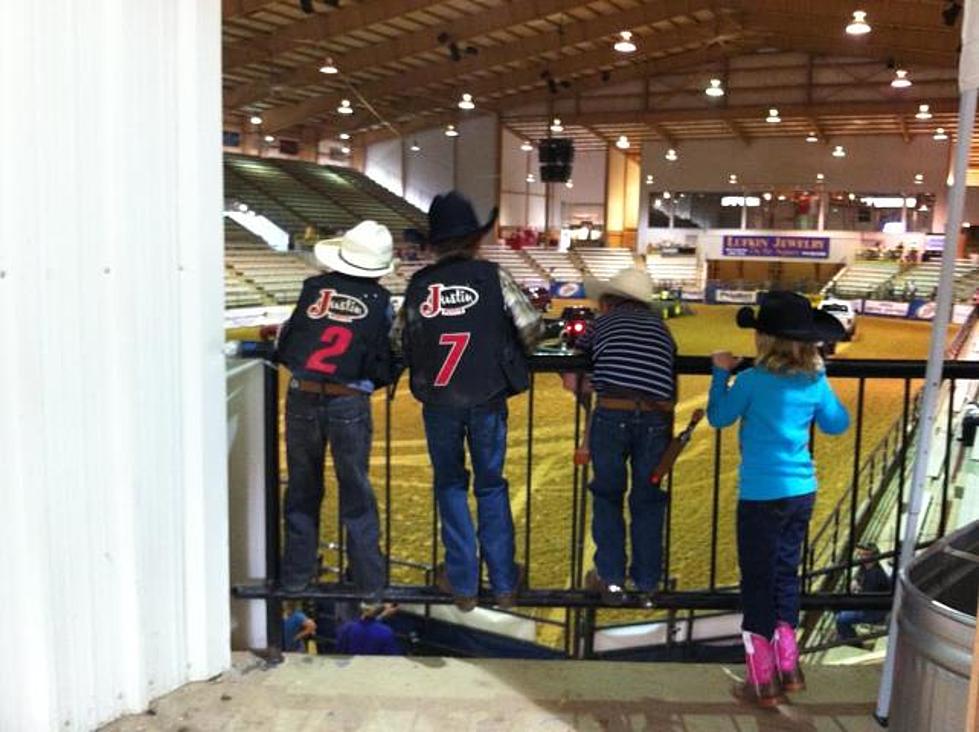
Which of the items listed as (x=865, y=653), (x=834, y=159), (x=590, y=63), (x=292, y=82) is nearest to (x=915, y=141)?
(x=834, y=159)

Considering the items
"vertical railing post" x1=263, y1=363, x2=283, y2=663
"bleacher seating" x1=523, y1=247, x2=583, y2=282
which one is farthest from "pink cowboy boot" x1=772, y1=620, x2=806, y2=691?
"bleacher seating" x1=523, y1=247, x2=583, y2=282

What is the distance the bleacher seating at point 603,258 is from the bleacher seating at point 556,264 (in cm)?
72

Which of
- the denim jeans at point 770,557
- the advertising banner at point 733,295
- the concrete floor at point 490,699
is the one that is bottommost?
the concrete floor at point 490,699

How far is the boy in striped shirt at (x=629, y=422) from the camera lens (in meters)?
3.26

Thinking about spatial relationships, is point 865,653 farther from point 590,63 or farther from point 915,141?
point 915,141

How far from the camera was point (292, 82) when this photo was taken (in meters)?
30.7

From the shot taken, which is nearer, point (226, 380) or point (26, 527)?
point (26, 527)

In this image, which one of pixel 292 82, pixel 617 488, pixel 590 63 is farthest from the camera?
pixel 590 63

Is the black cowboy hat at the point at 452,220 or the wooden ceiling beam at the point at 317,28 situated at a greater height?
the wooden ceiling beam at the point at 317,28

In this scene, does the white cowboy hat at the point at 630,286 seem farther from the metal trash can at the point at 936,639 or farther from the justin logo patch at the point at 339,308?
the metal trash can at the point at 936,639

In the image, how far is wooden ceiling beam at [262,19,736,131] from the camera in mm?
30984

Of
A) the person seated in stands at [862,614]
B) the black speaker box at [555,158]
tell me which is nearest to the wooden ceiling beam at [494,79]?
the black speaker box at [555,158]

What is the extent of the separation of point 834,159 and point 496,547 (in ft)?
129

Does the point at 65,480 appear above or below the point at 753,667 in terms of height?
above
